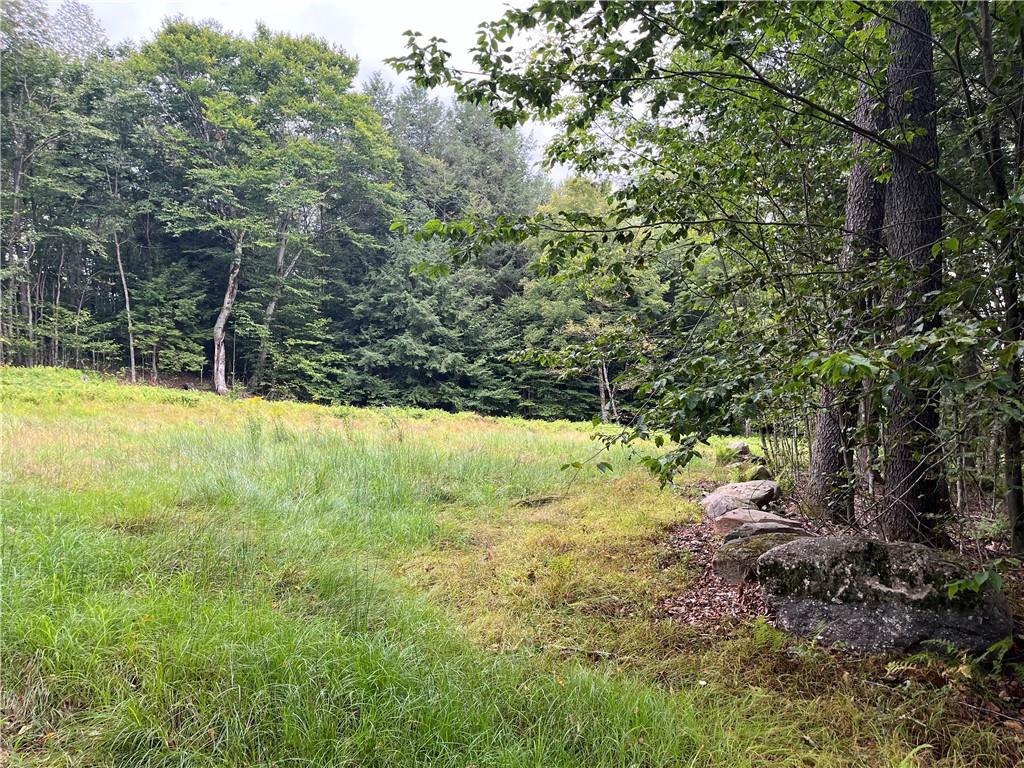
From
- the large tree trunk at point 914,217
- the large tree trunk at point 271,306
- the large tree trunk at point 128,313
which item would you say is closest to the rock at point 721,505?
the large tree trunk at point 914,217

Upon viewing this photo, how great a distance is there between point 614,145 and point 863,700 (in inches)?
153

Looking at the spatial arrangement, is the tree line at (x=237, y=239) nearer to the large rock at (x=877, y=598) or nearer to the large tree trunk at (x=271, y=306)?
the large tree trunk at (x=271, y=306)

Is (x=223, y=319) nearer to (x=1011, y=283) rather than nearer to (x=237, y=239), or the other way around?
(x=237, y=239)

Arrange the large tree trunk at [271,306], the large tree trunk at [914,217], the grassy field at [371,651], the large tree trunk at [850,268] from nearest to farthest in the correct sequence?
the grassy field at [371,651] → the large tree trunk at [914,217] → the large tree trunk at [850,268] → the large tree trunk at [271,306]

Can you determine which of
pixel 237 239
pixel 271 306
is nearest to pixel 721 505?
pixel 271 306

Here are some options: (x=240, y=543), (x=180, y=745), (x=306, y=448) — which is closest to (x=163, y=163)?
(x=306, y=448)

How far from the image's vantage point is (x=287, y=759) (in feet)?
5.63

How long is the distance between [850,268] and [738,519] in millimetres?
2738

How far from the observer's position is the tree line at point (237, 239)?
59.0ft

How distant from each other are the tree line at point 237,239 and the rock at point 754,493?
474 inches

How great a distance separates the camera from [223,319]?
66.6 feet

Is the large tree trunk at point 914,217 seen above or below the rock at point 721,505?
above

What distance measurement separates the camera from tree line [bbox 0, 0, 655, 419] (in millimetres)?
17969

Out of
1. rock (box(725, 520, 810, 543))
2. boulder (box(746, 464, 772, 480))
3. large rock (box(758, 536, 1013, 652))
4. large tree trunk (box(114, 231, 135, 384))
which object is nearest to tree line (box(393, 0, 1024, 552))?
large rock (box(758, 536, 1013, 652))
